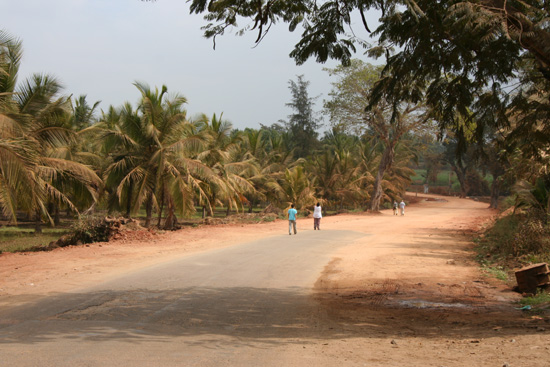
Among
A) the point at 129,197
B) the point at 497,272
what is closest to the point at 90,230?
the point at 129,197

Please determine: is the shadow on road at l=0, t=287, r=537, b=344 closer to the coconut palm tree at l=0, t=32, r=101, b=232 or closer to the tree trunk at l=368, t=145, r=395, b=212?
the coconut palm tree at l=0, t=32, r=101, b=232

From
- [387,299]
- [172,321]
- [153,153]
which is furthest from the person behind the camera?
[153,153]

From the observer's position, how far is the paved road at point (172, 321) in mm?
Result: 4832

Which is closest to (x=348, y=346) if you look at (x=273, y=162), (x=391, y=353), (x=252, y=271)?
(x=391, y=353)

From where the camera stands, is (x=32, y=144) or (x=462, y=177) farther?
(x=462, y=177)

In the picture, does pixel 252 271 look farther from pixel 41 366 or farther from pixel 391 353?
pixel 41 366

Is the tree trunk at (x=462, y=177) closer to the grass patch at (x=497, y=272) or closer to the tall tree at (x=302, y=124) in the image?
the tall tree at (x=302, y=124)

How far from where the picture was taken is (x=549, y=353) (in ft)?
16.0

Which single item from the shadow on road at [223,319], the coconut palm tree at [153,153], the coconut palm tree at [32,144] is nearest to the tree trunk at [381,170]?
the coconut palm tree at [153,153]

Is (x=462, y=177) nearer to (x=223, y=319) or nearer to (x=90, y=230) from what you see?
(x=90, y=230)

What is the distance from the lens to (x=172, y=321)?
648 cm

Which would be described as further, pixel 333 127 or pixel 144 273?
pixel 333 127

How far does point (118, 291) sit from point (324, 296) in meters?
3.63

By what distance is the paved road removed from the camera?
4.83 meters
